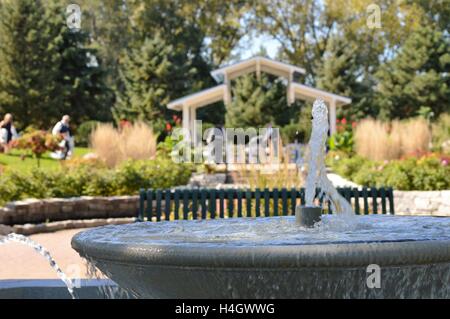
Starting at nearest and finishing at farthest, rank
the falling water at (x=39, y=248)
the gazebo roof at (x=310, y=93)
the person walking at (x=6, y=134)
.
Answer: the falling water at (x=39, y=248) → the person walking at (x=6, y=134) → the gazebo roof at (x=310, y=93)

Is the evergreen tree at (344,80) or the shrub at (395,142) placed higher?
the evergreen tree at (344,80)

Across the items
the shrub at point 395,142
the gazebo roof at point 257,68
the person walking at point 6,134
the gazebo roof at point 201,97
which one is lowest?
the shrub at point 395,142

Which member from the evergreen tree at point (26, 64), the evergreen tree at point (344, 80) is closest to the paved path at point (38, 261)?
the evergreen tree at point (26, 64)

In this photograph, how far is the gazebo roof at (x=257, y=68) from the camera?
82.3 ft

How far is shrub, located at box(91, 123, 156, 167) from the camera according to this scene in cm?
1562

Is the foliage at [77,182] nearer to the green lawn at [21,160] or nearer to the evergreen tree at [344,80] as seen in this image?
the green lawn at [21,160]

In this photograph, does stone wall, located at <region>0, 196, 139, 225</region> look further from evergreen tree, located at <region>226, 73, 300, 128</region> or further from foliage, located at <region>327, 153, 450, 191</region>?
evergreen tree, located at <region>226, 73, 300, 128</region>

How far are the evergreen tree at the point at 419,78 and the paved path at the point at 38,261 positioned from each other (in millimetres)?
28614

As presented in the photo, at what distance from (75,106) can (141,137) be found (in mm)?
18578

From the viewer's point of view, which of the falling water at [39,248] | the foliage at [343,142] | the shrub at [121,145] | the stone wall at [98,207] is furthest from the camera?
the foliage at [343,142]

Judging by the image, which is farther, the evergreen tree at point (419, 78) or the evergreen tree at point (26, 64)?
the evergreen tree at point (419, 78)

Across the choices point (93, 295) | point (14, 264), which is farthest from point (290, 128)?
point (93, 295)

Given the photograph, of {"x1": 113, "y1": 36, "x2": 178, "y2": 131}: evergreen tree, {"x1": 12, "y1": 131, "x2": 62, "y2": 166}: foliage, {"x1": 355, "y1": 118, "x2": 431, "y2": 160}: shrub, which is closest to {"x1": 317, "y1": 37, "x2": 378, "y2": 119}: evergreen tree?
{"x1": 113, "y1": 36, "x2": 178, "y2": 131}: evergreen tree
